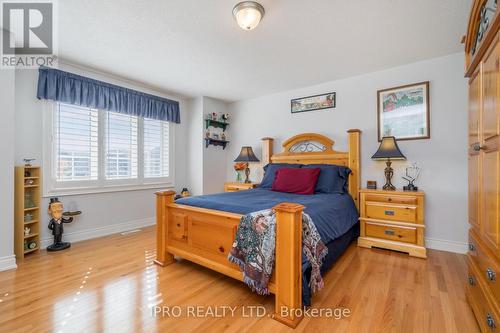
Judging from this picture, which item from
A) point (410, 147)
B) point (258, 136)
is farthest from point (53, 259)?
point (410, 147)

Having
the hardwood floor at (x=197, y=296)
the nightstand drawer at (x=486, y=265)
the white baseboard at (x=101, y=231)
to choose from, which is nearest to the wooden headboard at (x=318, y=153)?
the hardwood floor at (x=197, y=296)

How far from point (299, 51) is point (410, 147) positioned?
72.8 inches

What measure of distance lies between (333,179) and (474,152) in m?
1.54

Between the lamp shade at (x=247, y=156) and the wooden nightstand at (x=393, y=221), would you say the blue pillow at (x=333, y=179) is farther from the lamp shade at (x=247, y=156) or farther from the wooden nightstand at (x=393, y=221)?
the lamp shade at (x=247, y=156)

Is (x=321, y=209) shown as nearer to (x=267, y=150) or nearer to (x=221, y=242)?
(x=221, y=242)

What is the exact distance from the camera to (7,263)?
2236 millimetres

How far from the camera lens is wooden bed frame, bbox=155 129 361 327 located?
149 cm

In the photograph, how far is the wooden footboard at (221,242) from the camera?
148 cm

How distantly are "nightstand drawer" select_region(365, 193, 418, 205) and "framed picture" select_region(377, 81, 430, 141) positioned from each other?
0.81 meters

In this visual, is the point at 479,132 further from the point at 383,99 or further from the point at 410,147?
the point at 383,99

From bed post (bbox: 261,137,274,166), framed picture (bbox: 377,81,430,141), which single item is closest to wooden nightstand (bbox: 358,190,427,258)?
framed picture (bbox: 377,81,430,141)

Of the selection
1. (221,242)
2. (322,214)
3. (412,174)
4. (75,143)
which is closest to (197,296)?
(221,242)

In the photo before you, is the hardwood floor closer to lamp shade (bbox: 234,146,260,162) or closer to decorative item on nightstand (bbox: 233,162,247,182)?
lamp shade (bbox: 234,146,260,162)

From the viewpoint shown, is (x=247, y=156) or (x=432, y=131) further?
(x=247, y=156)
